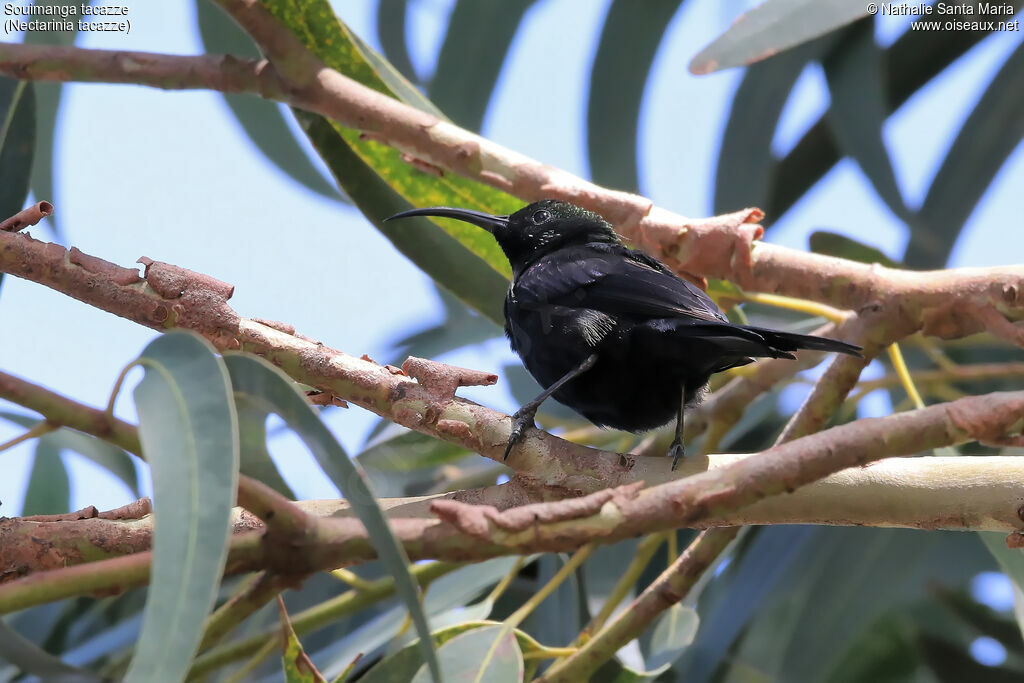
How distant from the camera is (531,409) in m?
2.36

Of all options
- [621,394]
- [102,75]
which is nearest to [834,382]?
[621,394]

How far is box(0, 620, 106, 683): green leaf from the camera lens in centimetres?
255

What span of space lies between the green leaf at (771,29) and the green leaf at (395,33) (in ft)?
6.12

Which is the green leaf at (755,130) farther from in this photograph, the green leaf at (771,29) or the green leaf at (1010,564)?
the green leaf at (1010,564)

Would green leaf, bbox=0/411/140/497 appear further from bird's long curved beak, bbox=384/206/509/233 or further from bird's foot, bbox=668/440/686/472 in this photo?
bird's foot, bbox=668/440/686/472

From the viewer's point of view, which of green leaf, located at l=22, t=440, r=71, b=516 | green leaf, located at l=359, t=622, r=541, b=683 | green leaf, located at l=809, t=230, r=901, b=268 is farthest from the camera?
green leaf, located at l=22, t=440, r=71, b=516

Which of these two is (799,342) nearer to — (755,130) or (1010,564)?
(1010,564)

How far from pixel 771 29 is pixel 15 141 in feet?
7.35

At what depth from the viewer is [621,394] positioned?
9.21 feet

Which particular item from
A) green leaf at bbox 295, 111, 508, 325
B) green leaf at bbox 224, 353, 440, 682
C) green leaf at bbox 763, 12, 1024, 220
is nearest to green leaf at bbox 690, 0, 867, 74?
green leaf at bbox 295, 111, 508, 325

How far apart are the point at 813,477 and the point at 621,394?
1417 millimetres

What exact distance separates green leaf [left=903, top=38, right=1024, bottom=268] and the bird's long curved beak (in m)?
1.59

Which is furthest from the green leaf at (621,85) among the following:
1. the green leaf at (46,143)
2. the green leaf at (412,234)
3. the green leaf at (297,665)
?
the green leaf at (297,665)

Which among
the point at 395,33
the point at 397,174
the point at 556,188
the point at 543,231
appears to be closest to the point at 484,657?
the point at 556,188
